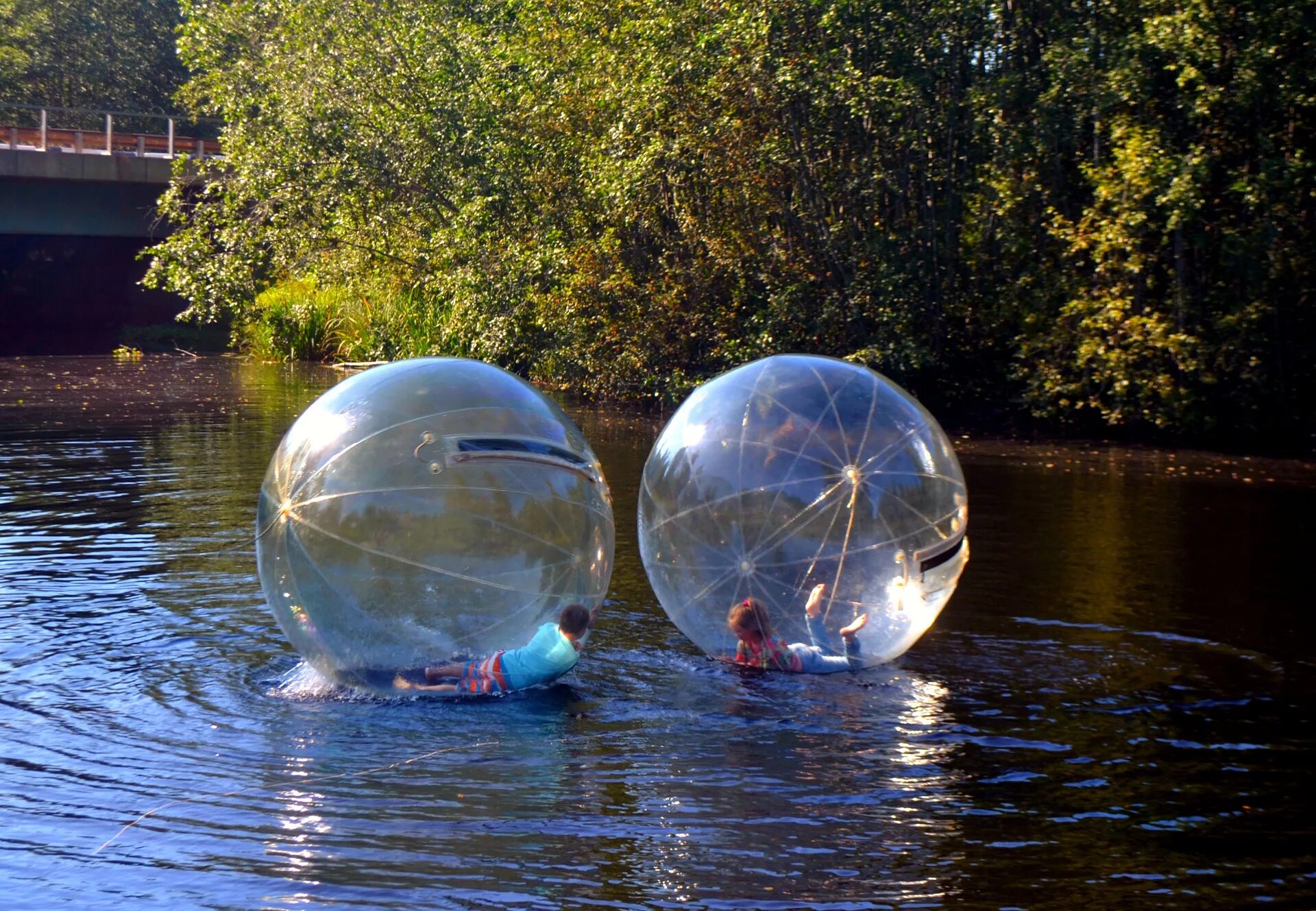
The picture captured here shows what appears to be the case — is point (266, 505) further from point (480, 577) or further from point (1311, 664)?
point (1311, 664)

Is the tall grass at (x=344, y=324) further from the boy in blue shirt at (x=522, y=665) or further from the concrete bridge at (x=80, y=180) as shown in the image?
the boy in blue shirt at (x=522, y=665)

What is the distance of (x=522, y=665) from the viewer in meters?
7.64

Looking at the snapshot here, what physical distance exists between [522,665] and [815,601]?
1.62 m

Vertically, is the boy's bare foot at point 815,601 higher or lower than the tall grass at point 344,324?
lower

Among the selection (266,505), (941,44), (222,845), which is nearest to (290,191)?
(941,44)

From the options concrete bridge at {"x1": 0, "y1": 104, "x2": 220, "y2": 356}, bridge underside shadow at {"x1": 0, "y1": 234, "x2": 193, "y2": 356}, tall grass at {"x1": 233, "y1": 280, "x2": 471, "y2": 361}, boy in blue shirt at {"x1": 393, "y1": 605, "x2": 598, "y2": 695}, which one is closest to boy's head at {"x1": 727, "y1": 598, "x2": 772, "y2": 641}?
boy in blue shirt at {"x1": 393, "y1": 605, "x2": 598, "y2": 695}

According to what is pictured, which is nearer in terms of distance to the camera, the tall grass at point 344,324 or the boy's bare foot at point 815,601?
the boy's bare foot at point 815,601

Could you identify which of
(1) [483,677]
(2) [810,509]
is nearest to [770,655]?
(2) [810,509]

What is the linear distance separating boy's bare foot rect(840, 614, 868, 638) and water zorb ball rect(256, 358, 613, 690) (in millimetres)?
1461

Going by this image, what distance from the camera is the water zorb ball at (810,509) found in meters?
7.92

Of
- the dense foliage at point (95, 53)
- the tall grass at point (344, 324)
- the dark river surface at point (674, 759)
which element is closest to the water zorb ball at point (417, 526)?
the dark river surface at point (674, 759)

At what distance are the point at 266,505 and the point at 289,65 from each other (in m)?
22.9

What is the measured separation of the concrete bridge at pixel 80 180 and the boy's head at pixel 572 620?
35.1m

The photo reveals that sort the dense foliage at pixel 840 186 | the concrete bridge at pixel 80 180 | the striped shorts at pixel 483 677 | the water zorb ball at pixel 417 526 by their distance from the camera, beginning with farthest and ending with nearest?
the concrete bridge at pixel 80 180 → the dense foliage at pixel 840 186 → the striped shorts at pixel 483 677 → the water zorb ball at pixel 417 526
